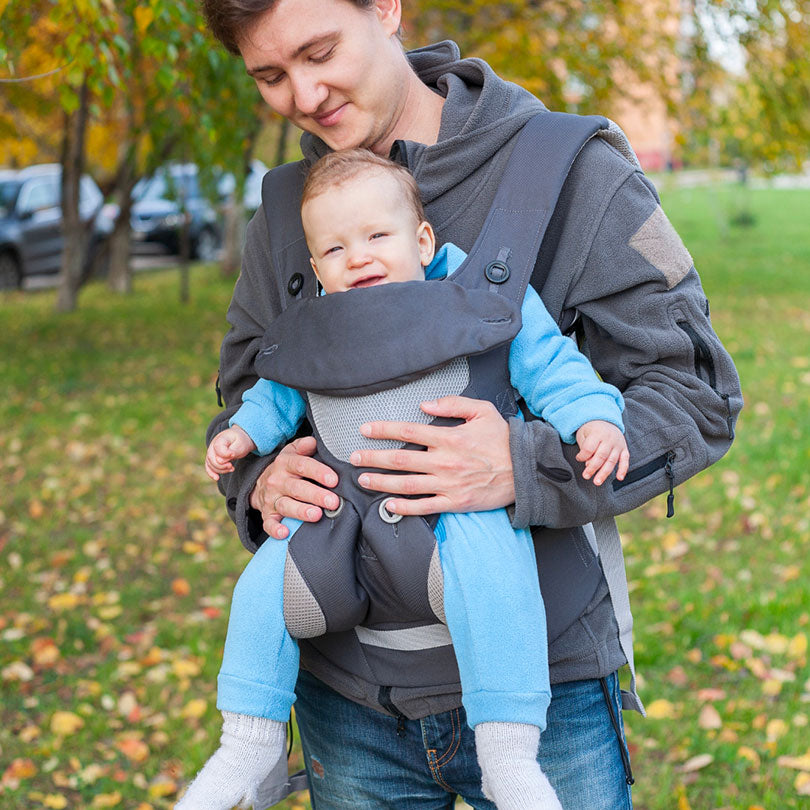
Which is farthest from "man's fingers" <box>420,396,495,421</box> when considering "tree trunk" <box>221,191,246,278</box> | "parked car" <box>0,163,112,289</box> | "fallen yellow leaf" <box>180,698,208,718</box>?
"parked car" <box>0,163,112,289</box>

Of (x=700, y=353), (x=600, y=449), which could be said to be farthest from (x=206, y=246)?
(x=600, y=449)

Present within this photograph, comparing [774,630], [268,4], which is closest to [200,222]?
[774,630]

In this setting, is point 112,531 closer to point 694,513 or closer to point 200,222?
point 694,513

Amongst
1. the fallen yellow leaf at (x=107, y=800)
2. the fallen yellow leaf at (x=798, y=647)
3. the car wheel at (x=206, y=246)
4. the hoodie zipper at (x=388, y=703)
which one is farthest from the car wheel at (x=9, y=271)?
the hoodie zipper at (x=388, y=703)

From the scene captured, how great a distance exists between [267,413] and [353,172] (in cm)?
46

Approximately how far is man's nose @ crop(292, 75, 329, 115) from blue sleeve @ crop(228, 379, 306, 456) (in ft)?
1.63

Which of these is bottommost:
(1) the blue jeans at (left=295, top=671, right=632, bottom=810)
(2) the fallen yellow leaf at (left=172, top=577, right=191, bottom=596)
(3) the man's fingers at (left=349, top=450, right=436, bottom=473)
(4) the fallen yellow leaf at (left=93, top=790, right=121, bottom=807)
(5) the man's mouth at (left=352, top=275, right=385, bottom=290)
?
(2) the fallen yellow leaf at (left=172, top=577, right=191, bottom=596)

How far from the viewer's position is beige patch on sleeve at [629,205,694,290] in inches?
67.0

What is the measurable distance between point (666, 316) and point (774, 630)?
11.4ft

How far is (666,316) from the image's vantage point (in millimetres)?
1704

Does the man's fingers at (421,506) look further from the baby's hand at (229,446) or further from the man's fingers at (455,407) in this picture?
the baby's hand at (229,446)

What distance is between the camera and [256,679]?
1742mm

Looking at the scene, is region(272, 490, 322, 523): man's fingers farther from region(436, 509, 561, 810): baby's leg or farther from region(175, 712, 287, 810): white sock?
region(175, 712, 287, 810): white sock

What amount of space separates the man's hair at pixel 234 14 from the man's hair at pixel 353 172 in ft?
0.85
